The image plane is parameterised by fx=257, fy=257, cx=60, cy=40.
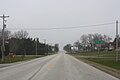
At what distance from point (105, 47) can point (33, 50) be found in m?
56.3

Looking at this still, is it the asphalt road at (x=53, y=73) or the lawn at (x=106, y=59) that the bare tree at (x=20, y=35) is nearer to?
the lawn at (x=106, y=59)

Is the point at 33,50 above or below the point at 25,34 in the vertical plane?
below

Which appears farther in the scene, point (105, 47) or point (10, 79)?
point (105, 47)

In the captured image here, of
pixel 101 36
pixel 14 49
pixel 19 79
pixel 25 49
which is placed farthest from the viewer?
pixel 101 36

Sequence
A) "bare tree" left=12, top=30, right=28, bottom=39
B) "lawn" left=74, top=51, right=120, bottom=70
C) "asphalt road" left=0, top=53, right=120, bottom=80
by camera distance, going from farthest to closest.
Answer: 1. "bare tree" left=12, top=30, right=28, bottom=39
2. "lawn" left=74, top=51, right=120, bottom=70
3. "asphalt road" left=0, top=53, right=120, bottom=80

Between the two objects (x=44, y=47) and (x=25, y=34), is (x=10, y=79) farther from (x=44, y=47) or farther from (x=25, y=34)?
(x=44, y=47)

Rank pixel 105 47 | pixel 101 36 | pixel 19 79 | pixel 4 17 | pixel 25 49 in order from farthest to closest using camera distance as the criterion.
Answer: pixel 101 36 → pixel 105 47 → pixel 25 49 → pixel 4 17 → pixel 19 79

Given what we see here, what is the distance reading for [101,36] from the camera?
192125 millimetres

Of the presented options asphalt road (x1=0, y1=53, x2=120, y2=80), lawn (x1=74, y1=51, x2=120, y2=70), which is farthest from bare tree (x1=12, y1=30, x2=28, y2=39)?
asphalt road (x1=0, y1=53, x2=120, y2=80)

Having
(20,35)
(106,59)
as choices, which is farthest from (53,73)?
(20,35)

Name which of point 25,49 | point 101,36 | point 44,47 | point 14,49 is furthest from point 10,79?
point 101,36

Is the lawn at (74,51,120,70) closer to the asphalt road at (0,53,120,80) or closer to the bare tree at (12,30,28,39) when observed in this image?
the asphalt road at (0,53,120,80)

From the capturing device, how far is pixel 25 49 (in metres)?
140

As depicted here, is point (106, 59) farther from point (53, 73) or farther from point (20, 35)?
point (20, 35)
